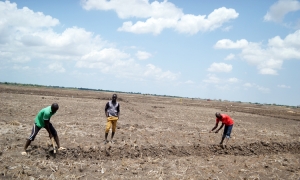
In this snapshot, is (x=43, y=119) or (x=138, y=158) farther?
(x=138, y=158)

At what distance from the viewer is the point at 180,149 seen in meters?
10.2

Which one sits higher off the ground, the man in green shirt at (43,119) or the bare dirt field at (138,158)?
the man in green shirt at (43,119)

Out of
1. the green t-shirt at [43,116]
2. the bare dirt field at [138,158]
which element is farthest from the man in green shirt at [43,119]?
the bare dirt field at [138,158]

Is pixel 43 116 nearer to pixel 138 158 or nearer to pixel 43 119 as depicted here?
pixel 43 119

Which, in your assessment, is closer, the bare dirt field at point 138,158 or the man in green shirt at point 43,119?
the bare dirt field at point 138,158

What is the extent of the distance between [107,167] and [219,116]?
5.80 meters

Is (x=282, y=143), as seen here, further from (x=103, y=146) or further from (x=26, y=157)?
(x=26, y=157)

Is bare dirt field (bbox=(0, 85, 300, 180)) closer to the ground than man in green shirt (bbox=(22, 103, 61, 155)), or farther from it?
closer to the ground

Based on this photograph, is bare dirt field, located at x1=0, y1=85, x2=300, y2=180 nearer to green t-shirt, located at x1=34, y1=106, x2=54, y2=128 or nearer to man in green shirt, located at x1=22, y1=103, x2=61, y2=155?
man in green shirt, located at x1=22, y1=103, x2=61, y2=155

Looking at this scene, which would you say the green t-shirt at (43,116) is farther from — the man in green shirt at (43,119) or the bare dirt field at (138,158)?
the bare dirt field at (138,158)

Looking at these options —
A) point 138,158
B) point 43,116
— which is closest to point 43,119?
point 43,116

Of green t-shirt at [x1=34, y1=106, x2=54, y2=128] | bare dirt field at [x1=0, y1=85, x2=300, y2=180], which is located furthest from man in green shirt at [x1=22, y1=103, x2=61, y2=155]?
bare dirt field at [x1=0, y1=85, x2=300, y2=180]

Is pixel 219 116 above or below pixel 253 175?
above

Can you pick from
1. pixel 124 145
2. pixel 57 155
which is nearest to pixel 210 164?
pixel 124 145
